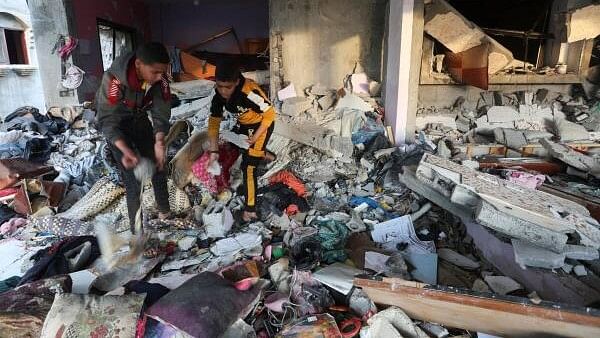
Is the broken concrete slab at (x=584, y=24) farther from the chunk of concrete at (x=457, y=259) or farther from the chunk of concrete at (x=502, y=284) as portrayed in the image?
the chunk of concrete at (x=502, y=284)

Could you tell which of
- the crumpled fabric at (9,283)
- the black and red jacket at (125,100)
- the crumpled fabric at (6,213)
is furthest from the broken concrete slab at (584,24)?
the crumpled fabric at (6,213)

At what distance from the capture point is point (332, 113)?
259 inches

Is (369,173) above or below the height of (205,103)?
below

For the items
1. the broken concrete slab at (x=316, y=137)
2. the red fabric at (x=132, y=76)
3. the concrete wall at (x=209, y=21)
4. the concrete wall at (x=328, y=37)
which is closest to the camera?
the red fabric at (x=132, y=76)

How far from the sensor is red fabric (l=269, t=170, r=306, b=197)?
4.25 metres

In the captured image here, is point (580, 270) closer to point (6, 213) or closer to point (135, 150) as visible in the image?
point (135, 150)

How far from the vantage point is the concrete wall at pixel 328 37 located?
23.6 ft

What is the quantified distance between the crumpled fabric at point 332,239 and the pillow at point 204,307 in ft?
3.04

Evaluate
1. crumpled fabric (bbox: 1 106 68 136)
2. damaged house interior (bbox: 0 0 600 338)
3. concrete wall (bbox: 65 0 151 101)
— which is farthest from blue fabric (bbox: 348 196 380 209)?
concrete wall (bbox: 65 0 151 101)

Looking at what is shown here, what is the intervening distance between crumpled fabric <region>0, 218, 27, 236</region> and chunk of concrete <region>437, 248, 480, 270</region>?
410cm

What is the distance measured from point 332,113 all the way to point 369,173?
2048 millimetres

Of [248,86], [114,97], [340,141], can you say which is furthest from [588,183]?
[114,97]

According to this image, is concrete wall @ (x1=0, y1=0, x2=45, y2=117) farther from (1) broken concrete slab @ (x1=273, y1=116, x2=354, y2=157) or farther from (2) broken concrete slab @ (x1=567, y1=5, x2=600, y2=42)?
(2) broken concrete slab @ (x1=567, y1=5, x2=600, y2=42)

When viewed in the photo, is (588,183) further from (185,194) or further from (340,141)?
(185,194)
